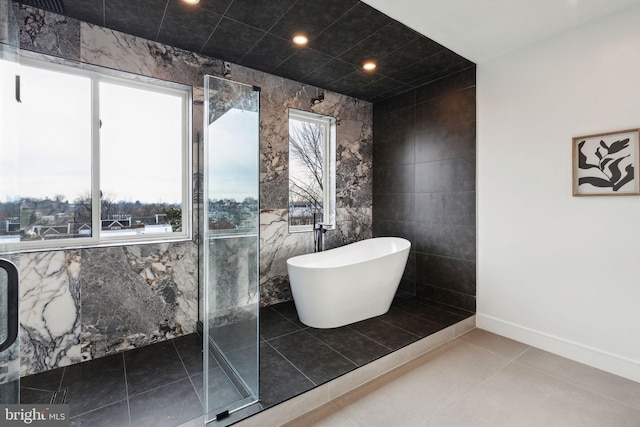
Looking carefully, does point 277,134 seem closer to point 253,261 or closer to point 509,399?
point 253,261

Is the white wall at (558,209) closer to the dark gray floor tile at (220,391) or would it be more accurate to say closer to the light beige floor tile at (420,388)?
the light beige floor tile at (420,388)

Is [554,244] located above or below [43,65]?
below

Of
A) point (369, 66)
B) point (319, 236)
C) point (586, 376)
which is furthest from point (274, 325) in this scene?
point (369, 66)

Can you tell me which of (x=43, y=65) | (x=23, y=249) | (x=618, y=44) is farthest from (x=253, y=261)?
(x=618, y=44)

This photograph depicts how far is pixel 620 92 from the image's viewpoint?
88.0 inches

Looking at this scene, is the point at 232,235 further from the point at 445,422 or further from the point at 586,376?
the point at 586,376

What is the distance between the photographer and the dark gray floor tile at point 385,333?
8.20 feet

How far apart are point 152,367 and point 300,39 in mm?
2907

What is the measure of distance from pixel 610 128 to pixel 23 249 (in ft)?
14.8

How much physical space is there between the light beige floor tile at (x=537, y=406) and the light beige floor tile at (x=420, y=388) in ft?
0.34

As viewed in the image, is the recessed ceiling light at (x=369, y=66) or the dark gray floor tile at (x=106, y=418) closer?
the dark gray floor tile at (x=106, y=418)

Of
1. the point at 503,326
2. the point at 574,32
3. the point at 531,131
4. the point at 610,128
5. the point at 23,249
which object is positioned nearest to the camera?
the point at 23,249

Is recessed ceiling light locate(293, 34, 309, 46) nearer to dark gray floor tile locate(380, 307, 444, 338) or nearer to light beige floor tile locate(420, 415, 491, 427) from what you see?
dark gray floor tile locate(380, 307, 444, 338)
